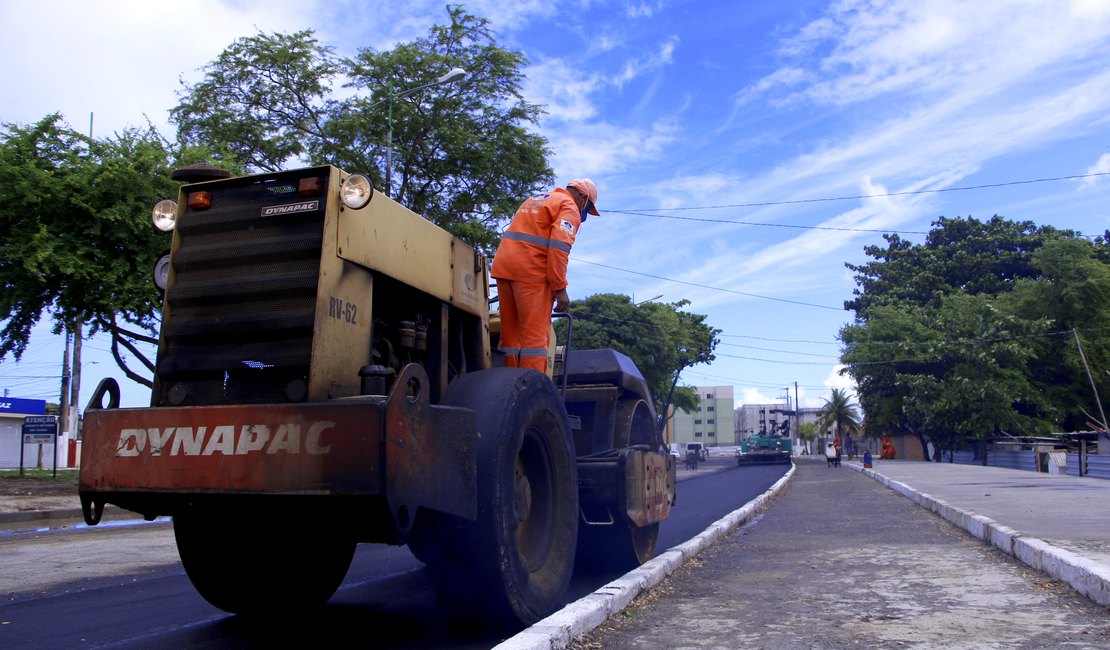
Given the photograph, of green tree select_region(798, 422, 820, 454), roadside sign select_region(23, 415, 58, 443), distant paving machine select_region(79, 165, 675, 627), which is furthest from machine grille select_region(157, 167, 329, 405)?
green tree select_region(798, 422, 820, 454)

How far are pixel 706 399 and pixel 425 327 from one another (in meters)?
139

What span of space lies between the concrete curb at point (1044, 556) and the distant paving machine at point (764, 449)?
3730 cm

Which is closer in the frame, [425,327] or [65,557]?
[425,327]

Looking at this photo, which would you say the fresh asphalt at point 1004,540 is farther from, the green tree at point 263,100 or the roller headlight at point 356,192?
the green tree at point 263,100

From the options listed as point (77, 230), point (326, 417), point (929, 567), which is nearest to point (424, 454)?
point (326, 417)

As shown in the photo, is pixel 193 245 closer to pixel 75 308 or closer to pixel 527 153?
pixel 75 308

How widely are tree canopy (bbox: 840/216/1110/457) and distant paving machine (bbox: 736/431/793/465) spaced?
201 inches

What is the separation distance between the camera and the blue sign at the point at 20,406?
1623 inches

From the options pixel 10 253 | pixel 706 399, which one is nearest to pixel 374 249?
pixel 10 253

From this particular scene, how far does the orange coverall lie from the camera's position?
5438 mm

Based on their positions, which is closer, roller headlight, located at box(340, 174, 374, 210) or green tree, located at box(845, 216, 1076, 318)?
roller headlight, located at box(340, 174, 374, 210)

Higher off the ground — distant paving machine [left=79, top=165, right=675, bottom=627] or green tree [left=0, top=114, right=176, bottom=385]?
green tree [left=0, top=114, right=176, bottom=385]

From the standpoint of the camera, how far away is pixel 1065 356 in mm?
38906

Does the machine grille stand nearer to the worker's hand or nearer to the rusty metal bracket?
the rusty metal bracket
